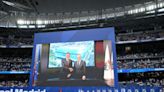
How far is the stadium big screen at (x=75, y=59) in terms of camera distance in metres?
20.4

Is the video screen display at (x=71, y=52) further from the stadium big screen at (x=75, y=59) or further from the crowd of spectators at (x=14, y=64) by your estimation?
the crowd of spectators at (x=14, y=64)

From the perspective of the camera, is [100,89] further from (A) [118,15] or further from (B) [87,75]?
(A) [118,15]

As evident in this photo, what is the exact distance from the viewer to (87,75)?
2086 cm

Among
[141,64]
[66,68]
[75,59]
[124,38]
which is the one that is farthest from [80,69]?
[124,38]

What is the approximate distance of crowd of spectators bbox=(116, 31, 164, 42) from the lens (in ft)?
126

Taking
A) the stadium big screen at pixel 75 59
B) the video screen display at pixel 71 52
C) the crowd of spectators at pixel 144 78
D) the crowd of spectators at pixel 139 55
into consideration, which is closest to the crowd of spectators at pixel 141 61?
the crowd of spectators at pixel 139 55

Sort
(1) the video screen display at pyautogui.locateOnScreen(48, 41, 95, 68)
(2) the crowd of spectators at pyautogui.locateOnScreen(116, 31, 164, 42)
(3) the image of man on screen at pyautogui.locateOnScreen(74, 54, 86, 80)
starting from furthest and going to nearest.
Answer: (2) the crowd of spectators at pyautogui.locateOnScreen(116, 31, 164, 42) < (1) the video screen display at pyautogui.locateOnScreen(48, 41, 95, 68) < (3) the image of man on screen at pyautogui.locateOnScreen(74, 54, 86, 80)

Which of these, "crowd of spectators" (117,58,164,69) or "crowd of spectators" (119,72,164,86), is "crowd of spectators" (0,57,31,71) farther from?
"crowd of spectators" (119,72,164,86)

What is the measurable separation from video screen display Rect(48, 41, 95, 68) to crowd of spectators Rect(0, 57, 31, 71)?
71.2 feet

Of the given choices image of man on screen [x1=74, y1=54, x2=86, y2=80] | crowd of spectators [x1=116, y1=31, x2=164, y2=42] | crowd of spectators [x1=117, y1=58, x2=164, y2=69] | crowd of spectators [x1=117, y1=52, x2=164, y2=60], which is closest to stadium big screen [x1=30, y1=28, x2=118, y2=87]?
image of man on screen [x1=74, y1=54, x2=86, y2=80]

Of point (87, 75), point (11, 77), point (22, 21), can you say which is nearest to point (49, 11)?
point (22, 21)

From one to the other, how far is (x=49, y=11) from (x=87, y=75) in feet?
75.2

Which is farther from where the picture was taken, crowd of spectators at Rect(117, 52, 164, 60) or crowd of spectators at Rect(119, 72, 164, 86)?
crowd of spectators at Rect(117, 52, 164, 60)

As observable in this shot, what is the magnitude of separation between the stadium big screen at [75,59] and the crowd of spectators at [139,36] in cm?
1940
